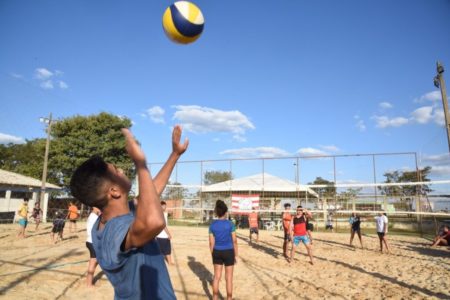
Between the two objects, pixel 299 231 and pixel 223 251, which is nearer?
pixel 223 251

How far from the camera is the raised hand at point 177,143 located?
7.02ft

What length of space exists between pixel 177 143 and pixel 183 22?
1.97 m

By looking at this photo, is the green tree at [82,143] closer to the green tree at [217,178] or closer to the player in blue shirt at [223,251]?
the green tree at [217,178]

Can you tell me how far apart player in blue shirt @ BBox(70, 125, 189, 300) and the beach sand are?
4.66 metres

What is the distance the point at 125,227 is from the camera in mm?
1520

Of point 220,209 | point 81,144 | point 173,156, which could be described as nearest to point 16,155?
point 81,144

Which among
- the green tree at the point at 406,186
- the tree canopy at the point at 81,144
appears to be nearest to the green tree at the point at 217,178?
the tree canopy at the point at 81,144

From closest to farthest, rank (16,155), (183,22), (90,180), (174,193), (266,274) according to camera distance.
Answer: (90,180) → (183,22) → (266,274) → (174,193) → (16,155)

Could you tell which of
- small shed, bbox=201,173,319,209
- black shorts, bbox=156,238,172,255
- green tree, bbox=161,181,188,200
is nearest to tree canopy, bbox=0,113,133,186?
green tree, bbox=161,181,188,200

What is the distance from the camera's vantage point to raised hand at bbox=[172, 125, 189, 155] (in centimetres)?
214

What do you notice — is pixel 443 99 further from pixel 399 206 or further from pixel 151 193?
pixel 151 193

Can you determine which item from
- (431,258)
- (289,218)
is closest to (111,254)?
(289,218)

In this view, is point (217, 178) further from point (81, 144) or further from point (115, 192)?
point (115, 192)

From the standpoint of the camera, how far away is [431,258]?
1043 centimetres
